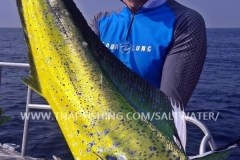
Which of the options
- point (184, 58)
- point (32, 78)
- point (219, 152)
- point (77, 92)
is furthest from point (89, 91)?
point (219, 152)

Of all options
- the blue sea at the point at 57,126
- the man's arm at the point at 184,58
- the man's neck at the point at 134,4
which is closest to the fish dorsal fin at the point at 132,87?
the man's arm at the point at 184,58

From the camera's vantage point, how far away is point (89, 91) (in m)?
2.07

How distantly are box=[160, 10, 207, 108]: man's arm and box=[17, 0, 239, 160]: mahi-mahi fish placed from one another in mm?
267

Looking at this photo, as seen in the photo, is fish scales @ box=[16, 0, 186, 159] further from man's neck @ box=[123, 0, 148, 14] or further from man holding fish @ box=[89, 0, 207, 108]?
man's neck @ box=[123, 0, 148, 14]

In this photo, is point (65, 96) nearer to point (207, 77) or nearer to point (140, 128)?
point (140, 128)

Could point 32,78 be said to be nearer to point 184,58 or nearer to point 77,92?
point 77,92

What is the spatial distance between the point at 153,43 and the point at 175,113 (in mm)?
659

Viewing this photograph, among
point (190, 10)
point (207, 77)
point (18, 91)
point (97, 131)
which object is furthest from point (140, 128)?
point (207, 77)

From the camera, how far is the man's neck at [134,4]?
262 cm

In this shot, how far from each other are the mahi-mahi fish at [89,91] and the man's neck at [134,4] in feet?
1.86

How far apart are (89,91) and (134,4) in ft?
2.88

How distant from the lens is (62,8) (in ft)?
7.11

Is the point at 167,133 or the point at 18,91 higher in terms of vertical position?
the point at 167,133

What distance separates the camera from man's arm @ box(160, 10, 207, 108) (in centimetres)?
228
